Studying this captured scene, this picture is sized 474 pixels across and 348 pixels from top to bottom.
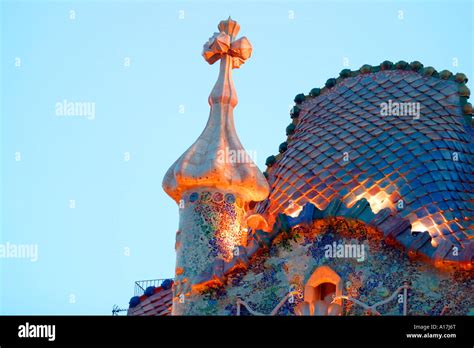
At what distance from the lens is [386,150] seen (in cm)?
1967

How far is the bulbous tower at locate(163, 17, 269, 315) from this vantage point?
62.1ft

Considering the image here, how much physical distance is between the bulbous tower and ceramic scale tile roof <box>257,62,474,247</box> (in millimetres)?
497

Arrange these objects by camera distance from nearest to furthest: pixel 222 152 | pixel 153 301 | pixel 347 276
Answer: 1. pixel 347 276
2. pixel 222 152
3. pixel 153 301

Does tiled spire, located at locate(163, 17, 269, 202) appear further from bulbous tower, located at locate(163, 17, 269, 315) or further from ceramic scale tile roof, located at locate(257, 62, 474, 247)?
ceramic scale tile roof, located at locate(257, 62, 474, 247)

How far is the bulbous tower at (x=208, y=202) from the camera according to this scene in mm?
18938

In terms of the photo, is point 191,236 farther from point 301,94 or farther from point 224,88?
point 301,94

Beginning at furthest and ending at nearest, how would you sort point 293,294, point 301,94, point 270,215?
point 301,94 → point 270,215 → point 293,294

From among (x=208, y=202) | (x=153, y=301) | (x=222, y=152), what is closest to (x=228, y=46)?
(x=222, y=152)

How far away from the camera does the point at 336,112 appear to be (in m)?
20.8

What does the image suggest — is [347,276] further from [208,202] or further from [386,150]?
[386,150]

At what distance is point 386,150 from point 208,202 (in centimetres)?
226
